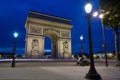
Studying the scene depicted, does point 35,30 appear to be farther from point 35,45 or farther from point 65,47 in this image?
point 65,47

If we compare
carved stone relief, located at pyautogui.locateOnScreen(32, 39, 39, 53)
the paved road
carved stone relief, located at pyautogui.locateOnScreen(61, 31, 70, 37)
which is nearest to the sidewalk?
the paved road

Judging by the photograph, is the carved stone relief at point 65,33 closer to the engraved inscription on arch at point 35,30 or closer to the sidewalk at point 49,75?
the engraved inscription on arch at point 35,30

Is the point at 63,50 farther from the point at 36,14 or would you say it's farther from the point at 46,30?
the point at 36,14

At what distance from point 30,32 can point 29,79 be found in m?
42.7

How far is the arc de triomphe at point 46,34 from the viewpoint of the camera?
172 ft

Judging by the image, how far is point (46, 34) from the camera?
57719 mm

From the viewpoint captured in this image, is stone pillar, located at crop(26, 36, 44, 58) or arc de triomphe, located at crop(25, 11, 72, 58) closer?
stone pillar, located at crop(26, 36, 44, 58)

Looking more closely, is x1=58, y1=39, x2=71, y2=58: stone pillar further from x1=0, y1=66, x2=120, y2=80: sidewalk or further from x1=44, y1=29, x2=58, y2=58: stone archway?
x1=0, y1=66, x2=120, y2=80: sidewalk

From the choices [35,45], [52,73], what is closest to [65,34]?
[35,45]

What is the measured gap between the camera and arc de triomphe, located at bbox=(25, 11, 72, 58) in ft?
172

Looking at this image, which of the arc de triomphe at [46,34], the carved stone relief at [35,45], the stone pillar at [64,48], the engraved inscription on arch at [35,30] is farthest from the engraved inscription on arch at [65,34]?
the carved stone relief at [35,45]

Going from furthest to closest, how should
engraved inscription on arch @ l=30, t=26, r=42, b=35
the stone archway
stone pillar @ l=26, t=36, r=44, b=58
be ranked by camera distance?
the stone archway, engraved inscription on arch @ l=30, t=26, r=42, b=35, stone pillar @ l=26, t=36, r=44, b=58

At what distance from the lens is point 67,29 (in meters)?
61.0

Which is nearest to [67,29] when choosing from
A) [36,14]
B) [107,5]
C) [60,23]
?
[60,23]
